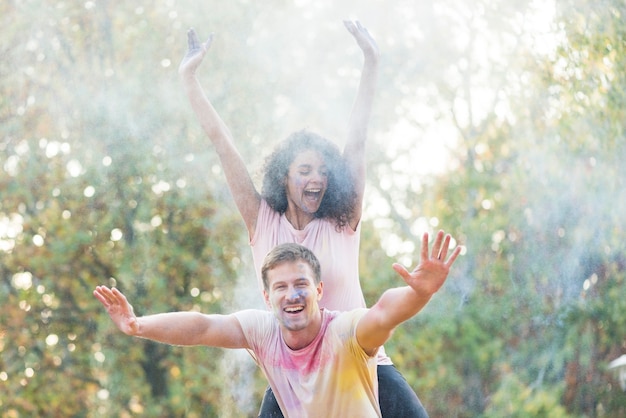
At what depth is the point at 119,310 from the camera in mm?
2475

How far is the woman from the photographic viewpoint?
285 centimetres

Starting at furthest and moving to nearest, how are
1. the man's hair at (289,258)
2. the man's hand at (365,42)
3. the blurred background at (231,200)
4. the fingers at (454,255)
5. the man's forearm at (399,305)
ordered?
the blurred background at (231,200) < the man's hand at (365,42) < the man's hair at (289,258) < the man's forearm at (399,305) < the fingers at (454,255)

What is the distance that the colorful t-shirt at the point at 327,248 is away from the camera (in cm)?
285

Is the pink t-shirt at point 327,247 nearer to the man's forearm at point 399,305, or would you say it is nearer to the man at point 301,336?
the man at point 301,336

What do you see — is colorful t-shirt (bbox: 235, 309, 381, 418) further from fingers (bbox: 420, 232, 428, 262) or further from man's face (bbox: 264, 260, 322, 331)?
fingers (bbox: 420, 232, 428, 262)

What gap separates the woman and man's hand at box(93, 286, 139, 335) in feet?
1.87

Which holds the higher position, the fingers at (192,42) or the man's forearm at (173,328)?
the fingers at (192,42)

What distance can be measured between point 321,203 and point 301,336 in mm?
532

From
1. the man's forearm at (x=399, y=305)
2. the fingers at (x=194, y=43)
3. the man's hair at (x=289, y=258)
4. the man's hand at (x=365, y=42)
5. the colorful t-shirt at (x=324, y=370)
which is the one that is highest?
the fingers at (x=194, y=43)

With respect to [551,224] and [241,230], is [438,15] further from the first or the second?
[241,230]

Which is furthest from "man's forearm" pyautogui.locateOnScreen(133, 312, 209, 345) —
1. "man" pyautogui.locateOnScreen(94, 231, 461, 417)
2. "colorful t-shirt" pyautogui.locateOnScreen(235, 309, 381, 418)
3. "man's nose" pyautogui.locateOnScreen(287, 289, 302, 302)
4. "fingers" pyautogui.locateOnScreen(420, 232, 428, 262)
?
"fingers" pyautogui.locateOnScreen(420, 232, 428, 262)

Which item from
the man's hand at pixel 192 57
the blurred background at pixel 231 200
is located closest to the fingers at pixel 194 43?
the man's hand at pixel 192 57

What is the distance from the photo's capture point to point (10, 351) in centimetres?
761

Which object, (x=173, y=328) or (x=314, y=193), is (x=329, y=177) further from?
(x=173, y=328)
